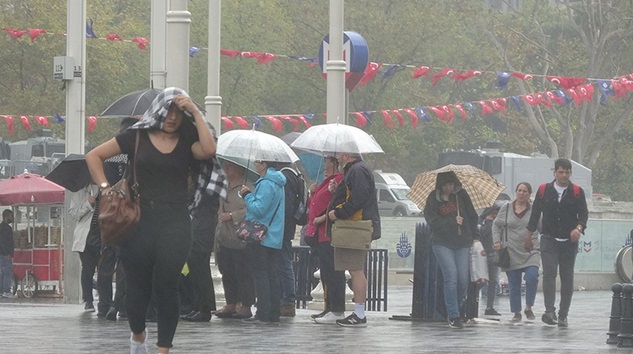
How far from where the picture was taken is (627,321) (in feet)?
41.2

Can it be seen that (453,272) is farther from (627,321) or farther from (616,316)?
(627,321)

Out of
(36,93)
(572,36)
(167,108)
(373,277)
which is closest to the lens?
(167,108)

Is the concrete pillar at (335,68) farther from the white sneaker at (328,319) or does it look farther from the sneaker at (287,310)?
the white sneaker at (328,319)

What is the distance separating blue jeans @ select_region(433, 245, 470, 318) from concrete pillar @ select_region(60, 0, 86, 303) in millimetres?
5594

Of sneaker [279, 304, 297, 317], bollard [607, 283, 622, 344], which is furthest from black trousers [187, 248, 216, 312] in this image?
bollard [607, 283, 622, 344]

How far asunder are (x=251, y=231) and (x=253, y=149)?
0.82m

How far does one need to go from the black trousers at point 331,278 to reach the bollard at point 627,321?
335 centimetres

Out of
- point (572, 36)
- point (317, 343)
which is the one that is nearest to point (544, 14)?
point (572, 36)

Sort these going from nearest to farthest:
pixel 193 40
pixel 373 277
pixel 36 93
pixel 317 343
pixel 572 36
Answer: pixel 317 343, pixel 373 277, pixel 36 93, pixel 193 40, pixel 572 36

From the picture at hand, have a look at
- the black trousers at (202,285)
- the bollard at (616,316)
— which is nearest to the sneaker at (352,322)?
the black trousers at (202,285)

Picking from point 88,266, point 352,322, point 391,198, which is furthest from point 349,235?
point 391,198

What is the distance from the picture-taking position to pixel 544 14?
6638cm

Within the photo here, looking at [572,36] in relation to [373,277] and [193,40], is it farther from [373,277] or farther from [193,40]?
[373,277]

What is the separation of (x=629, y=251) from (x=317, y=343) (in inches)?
645
